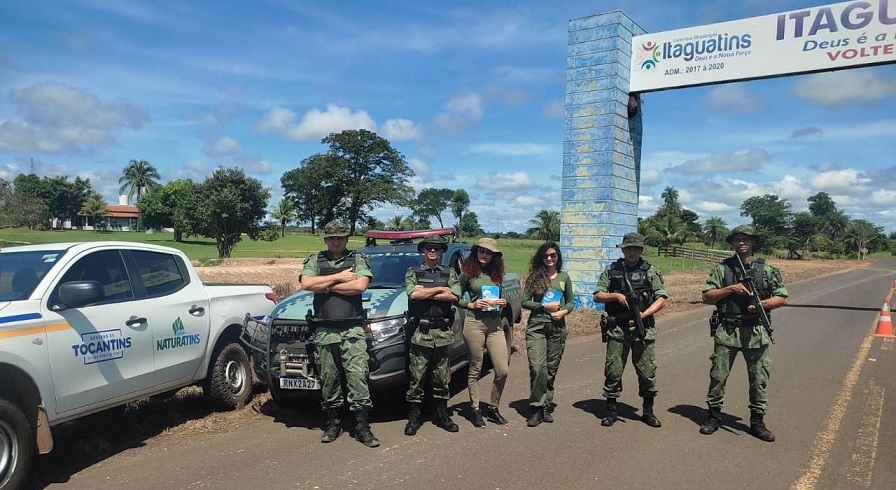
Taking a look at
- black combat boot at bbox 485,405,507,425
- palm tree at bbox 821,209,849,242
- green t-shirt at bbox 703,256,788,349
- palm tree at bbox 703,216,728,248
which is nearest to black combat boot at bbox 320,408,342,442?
black combat boot at bbox 485,405,507,425

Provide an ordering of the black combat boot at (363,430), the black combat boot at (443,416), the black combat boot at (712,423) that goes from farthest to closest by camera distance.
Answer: the black combat boot at (443,416), the black combat boot at (712,423), the black combat boot at (363,430)

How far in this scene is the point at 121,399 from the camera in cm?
486

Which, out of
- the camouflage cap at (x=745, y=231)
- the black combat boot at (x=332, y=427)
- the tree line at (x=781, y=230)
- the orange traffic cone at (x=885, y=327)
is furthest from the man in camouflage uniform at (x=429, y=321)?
the tree line at (x=781, y=230)

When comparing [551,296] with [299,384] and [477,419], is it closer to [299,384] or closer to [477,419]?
[477,419]

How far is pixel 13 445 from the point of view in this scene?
3941 millimetres

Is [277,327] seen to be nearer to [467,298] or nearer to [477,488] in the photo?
[467,298]

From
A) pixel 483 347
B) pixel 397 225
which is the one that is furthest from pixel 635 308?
pixel 397 225

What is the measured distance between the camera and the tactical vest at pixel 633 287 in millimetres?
5617

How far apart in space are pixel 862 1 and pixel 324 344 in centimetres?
1328

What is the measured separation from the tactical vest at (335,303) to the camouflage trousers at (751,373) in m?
3.32

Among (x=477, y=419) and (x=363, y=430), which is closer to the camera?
(x=363, y=430)

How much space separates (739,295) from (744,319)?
8.7 inches

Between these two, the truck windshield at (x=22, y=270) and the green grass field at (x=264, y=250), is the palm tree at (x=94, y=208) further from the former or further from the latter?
the truck windshield at (x=22, y=270)

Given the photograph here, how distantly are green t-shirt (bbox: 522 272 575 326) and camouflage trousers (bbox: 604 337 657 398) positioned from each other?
55 cm
